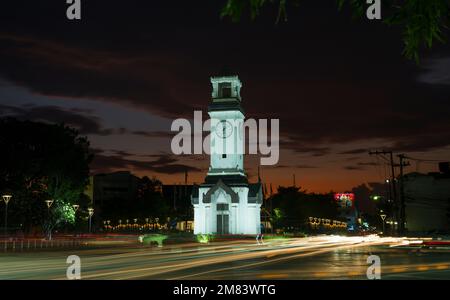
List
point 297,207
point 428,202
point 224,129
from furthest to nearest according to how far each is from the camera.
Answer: point 297,207 → point 428,202 → point 224,129

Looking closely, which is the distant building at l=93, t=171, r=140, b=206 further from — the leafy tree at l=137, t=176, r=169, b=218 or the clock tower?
the clock tower

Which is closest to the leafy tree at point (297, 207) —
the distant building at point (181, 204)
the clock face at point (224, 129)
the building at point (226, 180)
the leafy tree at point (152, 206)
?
the distant building at point (181, 204)

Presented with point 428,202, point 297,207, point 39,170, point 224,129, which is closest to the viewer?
point 39,170

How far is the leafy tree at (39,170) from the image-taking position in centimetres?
5738

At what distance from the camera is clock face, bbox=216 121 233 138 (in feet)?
265

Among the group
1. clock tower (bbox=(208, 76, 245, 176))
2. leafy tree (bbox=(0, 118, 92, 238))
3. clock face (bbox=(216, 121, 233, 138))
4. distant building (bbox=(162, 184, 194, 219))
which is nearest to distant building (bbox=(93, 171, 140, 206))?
distant building (bbox=(162, 184, 194, 219))

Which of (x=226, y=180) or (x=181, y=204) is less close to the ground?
(x=226, y=180)

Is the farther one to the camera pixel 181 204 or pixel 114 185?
pixel 114 185

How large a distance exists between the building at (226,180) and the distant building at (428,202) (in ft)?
115

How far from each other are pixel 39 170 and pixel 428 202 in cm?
7133

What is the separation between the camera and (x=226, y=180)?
80.1 m

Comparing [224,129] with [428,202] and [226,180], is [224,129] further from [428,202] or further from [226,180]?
[428,202]

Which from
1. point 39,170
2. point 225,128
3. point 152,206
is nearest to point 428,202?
point 225,128

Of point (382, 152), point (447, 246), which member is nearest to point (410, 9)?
point (447, 246)
